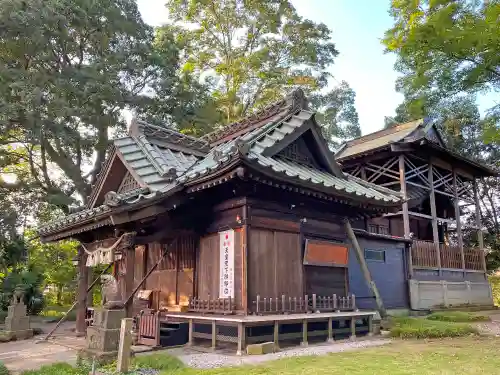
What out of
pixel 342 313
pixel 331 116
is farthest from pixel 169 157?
pixel 331 116

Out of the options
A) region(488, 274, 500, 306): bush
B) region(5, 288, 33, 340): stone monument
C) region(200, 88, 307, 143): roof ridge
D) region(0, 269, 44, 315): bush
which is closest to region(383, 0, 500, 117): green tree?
region(200, 88, 307, 143): roof ridge

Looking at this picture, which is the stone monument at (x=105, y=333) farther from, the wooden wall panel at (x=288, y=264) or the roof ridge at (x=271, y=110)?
the roof ridge at (x=271, y=110)

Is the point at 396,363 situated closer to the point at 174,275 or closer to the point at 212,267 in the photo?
the point at 212,267

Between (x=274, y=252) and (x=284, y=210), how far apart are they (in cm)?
114

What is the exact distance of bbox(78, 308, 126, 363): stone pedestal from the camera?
7.57m

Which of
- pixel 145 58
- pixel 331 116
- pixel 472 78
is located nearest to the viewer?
pixel 472 78

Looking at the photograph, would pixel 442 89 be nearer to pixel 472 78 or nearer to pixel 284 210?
pixel 472 78

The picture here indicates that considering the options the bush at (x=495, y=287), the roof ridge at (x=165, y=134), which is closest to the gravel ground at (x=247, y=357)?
the roof ridge at (x=165, y=134)

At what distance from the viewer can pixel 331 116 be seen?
40.7m

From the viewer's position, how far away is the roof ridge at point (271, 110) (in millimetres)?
12719

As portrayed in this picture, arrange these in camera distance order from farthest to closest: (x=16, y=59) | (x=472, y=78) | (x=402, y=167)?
(x=16, y=59) < (x=402, y=167) < (x=472, y=78)

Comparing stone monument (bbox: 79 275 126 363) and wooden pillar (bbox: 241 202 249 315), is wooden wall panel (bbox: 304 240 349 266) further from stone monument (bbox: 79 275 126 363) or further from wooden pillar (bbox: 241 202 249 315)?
stone monument (bbox: 79 275 126 363)

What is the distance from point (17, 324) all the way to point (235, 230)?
8733 millimetres

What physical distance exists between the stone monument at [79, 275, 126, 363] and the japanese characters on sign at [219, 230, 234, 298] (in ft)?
8.76
